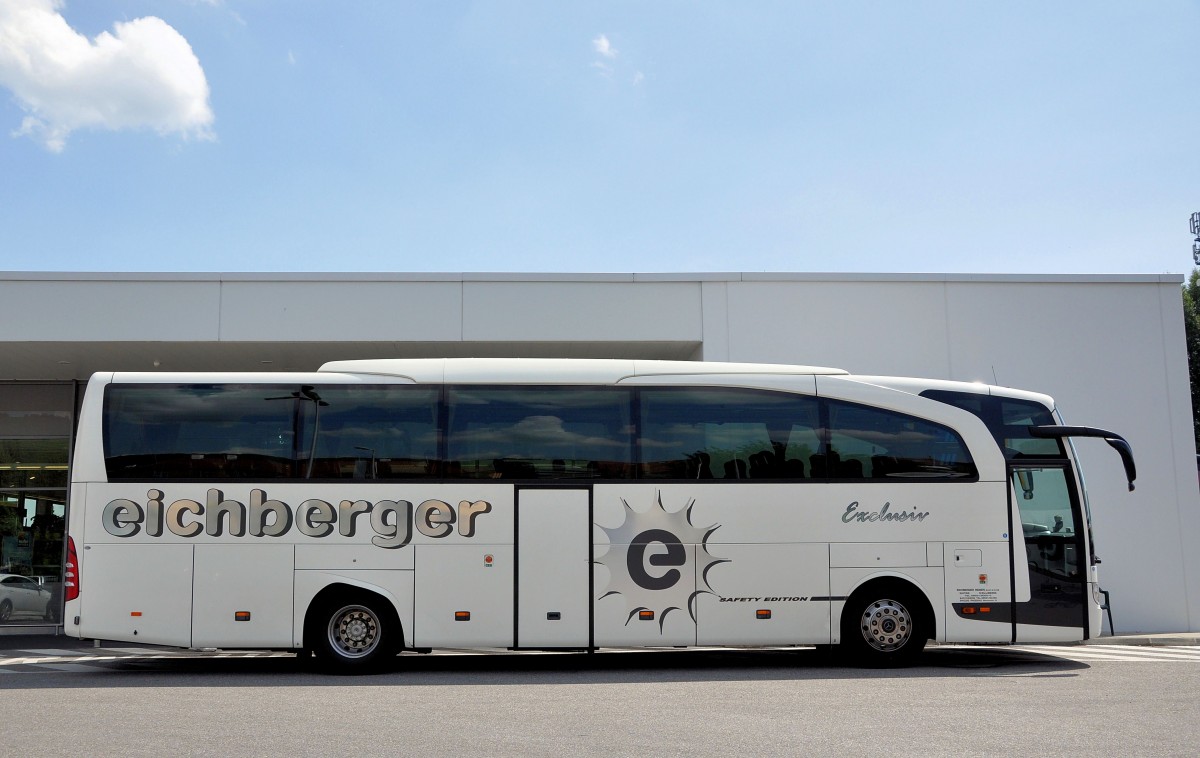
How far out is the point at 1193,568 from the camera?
679 inches

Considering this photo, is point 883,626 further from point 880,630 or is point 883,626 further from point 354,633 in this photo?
point 354,633

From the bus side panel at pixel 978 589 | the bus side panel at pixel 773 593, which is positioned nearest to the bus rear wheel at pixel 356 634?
the bus side panel at pixel 773 593

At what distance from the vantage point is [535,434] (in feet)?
38.5

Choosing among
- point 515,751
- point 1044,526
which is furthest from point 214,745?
point 1044,526

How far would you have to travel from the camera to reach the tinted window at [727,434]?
11781 millimetres

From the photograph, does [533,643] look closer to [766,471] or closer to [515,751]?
[766,471]

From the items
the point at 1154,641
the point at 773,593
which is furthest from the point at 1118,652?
the point at 773,593

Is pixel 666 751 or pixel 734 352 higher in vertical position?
pixel 734 352

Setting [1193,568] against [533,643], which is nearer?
[533,643]

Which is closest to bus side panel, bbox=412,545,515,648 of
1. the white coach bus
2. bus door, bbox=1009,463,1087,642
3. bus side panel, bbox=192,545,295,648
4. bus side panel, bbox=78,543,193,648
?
the white coach bus

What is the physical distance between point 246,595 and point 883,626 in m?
7.08

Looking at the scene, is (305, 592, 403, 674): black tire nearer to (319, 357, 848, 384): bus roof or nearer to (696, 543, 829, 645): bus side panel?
(319, 357, 848, 384): bus roof

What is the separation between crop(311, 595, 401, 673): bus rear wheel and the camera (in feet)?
37.9

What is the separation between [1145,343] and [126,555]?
52.4 ft
